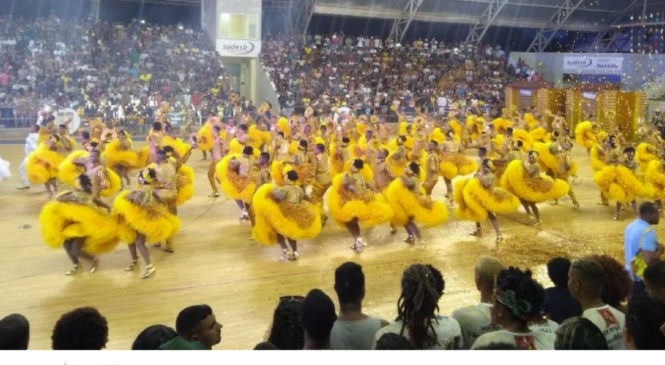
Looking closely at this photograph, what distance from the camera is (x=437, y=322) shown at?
316cm

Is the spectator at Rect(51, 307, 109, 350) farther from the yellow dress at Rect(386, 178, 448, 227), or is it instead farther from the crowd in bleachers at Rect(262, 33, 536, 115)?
the crowd in bleachers at Rect(262, 33, 536, 115)

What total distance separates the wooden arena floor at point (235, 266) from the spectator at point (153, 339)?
7.72ft

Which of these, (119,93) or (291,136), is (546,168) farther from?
(119,93)

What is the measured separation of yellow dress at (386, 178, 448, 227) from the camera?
837cm

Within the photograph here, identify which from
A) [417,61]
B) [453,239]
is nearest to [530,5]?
[417,61]

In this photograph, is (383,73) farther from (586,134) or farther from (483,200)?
(483,200)

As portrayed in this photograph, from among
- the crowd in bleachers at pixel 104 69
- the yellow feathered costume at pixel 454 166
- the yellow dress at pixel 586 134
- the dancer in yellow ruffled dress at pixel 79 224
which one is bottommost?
the dancer in yellow ruffled dress at pixel 79 224

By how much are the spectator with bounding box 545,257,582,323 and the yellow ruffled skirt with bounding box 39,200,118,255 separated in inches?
196

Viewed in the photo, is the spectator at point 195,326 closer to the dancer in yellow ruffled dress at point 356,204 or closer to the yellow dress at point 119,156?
the dancer in yellow ruffled dress at point 356,204

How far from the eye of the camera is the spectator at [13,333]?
287cm

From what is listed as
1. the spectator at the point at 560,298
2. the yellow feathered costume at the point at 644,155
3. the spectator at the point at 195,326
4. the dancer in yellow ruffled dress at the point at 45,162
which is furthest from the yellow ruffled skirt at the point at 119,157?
the yellow feathered costume at the point at 644,155

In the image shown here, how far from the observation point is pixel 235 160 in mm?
9297

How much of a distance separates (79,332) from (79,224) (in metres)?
4.39

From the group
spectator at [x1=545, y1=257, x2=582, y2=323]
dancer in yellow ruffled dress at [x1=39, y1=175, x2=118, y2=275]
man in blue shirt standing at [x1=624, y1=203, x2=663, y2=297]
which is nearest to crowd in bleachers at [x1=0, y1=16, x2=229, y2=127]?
dancer in yellow ruffled dress at [x1=39, y1=175, x2=118, y2=275]
